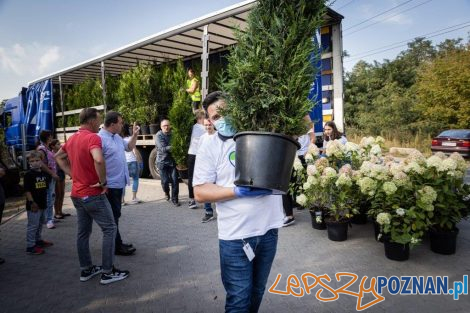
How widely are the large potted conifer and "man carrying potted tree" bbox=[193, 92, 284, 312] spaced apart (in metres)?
0.13

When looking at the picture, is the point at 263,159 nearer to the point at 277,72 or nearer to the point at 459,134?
the point at 277,72

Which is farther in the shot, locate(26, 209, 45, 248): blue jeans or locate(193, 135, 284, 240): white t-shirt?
locate(26, 209, 45, 248): blue jeans

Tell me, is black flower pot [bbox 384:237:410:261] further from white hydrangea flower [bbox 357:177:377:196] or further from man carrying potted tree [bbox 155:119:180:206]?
man carrying potted tree [bbox 155:119:180:206]

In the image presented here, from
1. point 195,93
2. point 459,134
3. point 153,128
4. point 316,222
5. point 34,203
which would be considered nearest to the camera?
point 34,203

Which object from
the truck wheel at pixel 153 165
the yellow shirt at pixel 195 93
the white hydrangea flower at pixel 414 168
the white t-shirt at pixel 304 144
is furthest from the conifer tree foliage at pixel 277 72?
the truck wheel at pixel 153 165

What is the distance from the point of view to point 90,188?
3.46m

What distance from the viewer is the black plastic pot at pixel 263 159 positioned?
1.75 meters

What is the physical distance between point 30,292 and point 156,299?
5.14 ft

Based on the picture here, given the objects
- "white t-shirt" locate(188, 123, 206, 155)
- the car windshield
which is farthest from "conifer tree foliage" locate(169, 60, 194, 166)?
the car windshield

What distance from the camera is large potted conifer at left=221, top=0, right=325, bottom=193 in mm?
1768

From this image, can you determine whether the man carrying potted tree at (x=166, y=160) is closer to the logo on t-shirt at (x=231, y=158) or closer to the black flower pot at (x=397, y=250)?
the black flower pot at (x=397, y=250)

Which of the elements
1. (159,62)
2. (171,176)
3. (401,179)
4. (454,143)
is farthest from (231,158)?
(454,143)

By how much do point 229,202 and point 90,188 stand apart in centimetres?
217

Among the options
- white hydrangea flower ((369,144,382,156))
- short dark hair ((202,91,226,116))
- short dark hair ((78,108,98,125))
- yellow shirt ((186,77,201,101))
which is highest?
yellow shirt ((186,77,201,101))
